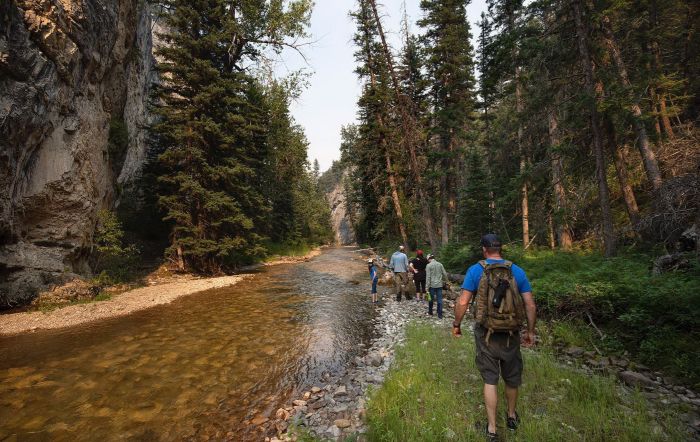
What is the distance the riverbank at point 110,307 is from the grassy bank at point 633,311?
571 inches

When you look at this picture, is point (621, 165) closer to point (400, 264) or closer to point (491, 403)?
point (400, 264)

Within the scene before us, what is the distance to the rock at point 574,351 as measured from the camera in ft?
19.7

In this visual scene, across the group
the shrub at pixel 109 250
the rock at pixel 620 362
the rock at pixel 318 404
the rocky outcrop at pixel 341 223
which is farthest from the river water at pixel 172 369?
the rocky outcrop at pixel 341 223

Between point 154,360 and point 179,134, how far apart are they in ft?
48.2

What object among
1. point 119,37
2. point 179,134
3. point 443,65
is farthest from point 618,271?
point 119,37

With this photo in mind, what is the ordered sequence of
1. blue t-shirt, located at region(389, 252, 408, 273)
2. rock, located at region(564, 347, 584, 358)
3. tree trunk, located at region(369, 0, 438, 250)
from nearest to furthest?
1. rock, located at region(564, 347, 584, 358)
2. blue t-shirt, located at region(389, 252, 408, 273)
3. tree trunk, located at region(369, 0, 438, 250)

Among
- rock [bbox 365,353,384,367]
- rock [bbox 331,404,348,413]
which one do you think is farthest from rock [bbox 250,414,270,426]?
rock [bbox 365,353,384,367]

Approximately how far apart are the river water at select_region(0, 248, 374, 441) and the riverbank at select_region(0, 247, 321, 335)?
0.79 meters

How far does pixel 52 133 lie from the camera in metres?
12.1

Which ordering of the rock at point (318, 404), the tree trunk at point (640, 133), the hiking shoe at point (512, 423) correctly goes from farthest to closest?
the tree trunk at point (640, 133), the rock at point (318, 404), the hiking shoe at point (512, 423)

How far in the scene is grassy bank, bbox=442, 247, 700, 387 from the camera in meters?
5.07

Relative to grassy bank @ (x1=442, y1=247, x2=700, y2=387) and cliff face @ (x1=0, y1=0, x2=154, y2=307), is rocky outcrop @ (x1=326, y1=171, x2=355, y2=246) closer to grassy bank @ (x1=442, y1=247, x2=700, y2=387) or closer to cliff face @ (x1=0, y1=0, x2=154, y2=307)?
cliff face @ (x1=0, y1=0, x2=154, y2=307)

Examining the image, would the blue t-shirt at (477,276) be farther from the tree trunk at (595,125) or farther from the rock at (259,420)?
the tree trunk at (595,125)

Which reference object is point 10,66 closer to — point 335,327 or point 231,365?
point 231,365
